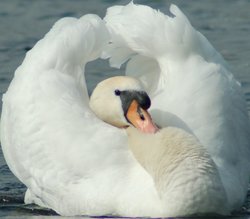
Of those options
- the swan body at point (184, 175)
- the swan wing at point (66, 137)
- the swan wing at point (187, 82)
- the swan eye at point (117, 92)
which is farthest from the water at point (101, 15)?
the swan body at point (184, 175)

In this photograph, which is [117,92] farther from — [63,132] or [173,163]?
[173,163]

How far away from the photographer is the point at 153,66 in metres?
9.48

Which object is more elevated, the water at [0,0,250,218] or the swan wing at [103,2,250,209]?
the swan wing at [103,2,250,209]

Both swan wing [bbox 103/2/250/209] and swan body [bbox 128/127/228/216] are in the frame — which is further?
swan wing [bbox 103/2/250/209]

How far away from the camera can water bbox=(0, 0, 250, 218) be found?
1291 cm

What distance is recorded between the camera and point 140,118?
8.61 metres

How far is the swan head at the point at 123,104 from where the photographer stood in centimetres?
859

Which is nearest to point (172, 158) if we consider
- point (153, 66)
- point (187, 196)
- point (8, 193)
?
point (187, 196)

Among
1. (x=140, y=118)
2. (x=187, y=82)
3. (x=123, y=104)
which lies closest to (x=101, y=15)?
(x=187, y=82)

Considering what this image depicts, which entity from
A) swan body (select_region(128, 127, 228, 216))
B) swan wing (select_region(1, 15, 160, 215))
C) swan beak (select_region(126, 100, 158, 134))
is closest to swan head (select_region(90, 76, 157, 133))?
swan beak (select_region(126, 100, 158, 134))

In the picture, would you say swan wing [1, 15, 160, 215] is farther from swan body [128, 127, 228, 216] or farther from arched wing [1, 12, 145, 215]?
swan body [128, 127, 228, 216]

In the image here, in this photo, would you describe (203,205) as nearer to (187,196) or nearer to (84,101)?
(187,196)

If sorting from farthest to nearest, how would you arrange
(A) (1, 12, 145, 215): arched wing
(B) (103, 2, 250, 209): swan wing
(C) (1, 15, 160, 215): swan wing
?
(B) (103, 2, 250, 209): swan wing < (A) (1, 12, 145, 215): arched wing < (C) (1, 15, 160, 215): swan wing

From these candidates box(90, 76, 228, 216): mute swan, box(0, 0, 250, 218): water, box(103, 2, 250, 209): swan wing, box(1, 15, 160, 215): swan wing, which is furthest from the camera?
box(0, 0, 250, 218): water
